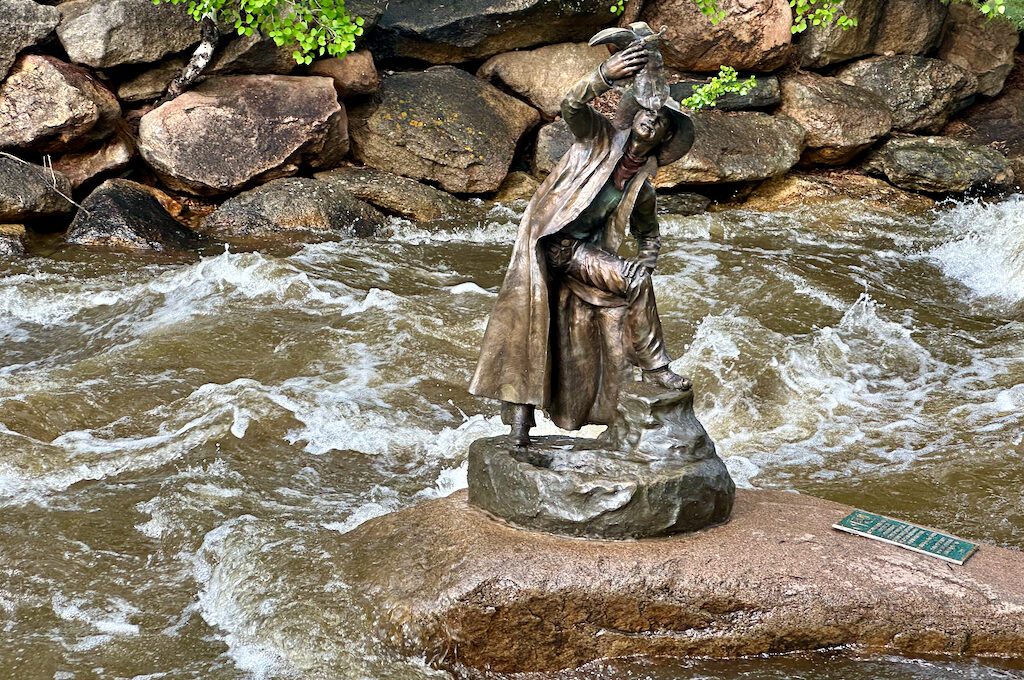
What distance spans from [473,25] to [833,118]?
4.64m

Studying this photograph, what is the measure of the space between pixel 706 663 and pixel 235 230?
8051mm

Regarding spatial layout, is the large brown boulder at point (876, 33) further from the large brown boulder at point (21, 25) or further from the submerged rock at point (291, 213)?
the large brown boulder at point (21, 25)

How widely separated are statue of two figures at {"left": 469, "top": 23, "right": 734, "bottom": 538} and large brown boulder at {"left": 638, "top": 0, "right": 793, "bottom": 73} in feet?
31.4

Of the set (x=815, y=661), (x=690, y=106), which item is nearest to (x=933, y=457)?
(x=815, y=661)

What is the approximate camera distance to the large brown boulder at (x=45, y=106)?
11.4m

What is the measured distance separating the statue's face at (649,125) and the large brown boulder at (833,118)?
32.3 ft

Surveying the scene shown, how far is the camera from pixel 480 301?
32.2 feet

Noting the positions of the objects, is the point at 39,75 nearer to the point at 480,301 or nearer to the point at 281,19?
the point at 281,19

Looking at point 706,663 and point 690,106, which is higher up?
point 690,106

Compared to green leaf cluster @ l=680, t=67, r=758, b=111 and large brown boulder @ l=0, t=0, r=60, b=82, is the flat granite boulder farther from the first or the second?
large brown boulder @ l=0, t=0, r=60, b=82

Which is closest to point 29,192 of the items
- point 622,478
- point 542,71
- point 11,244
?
point 11,244

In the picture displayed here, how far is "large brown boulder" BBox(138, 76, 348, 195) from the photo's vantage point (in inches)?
464

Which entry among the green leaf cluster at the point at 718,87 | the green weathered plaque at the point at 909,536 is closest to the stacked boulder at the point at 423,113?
the green leaf cluster at the point at 718,87

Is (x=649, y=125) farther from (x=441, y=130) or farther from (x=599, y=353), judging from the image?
(x=441, y=130)
